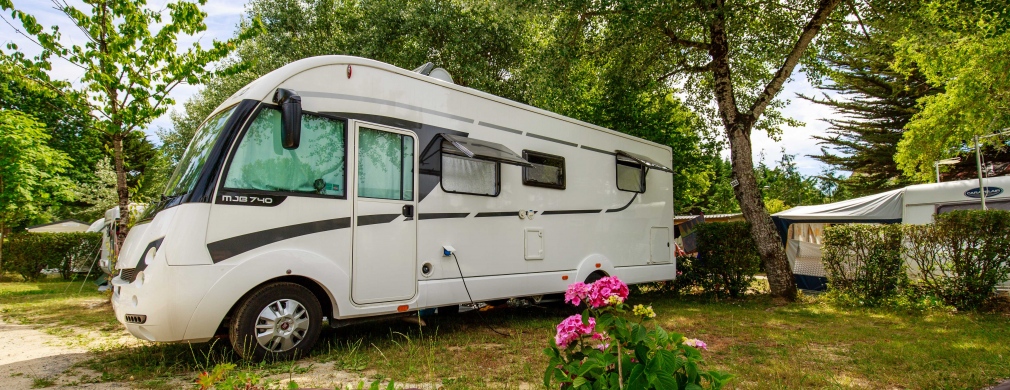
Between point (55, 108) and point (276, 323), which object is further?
point (55, 108)

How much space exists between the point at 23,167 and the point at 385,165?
13.3 m

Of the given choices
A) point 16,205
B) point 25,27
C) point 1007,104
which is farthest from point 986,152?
point 16,205

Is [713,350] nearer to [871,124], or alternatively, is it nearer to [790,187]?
[871,124]

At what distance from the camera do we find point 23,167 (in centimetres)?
1320

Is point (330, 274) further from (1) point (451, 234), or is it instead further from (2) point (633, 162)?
(2) point (633, 162)

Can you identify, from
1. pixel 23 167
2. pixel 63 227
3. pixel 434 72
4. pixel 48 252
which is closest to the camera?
pixel 434 72

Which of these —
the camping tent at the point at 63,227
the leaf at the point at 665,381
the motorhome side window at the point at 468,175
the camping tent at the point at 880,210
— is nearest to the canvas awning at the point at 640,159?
the motorhome side window at the point at 468,175

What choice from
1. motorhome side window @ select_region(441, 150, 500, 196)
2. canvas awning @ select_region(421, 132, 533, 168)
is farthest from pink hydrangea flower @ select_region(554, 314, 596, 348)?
motorhome side window @ select_region(441, 150, 500, 196)

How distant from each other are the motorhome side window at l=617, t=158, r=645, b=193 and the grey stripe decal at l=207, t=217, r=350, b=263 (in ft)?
14.3

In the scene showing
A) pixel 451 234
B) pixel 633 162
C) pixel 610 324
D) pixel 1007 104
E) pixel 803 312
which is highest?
pixel 1007 104

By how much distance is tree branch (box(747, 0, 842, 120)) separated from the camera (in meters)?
8.69

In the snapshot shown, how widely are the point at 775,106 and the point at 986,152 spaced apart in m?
17.5

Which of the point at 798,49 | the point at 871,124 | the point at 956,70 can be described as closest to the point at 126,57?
the point at 798,49

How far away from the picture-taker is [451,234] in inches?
219
